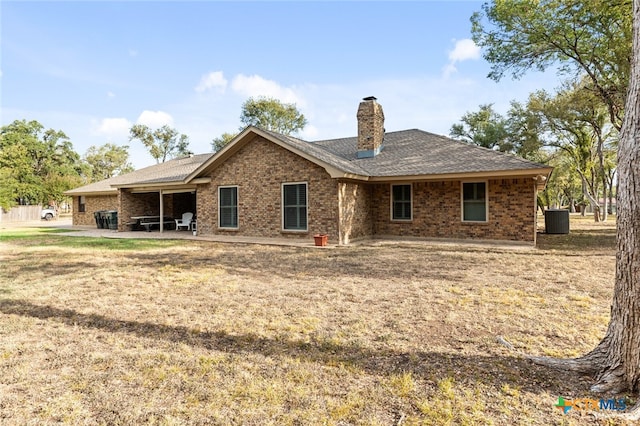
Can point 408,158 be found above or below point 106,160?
below

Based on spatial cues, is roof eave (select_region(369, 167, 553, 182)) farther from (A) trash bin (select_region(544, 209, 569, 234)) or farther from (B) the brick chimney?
(A) trash bin (select_region(544, 209, 569, 234))

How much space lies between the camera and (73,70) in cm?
1226

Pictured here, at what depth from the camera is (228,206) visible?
1450cm

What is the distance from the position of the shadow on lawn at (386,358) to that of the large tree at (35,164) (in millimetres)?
34767

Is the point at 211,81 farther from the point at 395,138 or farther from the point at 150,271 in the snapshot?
the point at 150,271

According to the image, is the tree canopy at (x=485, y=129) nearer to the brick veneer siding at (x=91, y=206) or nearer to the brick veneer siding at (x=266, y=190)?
the brick veneer siding at (x=266, y=190)

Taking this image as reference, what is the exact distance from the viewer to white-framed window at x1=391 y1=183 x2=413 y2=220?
13273mm

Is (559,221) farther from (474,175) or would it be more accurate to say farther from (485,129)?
(485,129)

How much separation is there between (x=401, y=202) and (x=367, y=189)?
1.42m

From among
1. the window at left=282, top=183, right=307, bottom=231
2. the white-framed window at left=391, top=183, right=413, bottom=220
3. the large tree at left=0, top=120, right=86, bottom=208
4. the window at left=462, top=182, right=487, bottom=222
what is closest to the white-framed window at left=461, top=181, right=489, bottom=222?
the window at left=462, top=182, right=487, bottom=222

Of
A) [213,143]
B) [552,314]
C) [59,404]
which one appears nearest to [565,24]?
[552,314]

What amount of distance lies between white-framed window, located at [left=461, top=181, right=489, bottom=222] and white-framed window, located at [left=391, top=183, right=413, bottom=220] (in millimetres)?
1931

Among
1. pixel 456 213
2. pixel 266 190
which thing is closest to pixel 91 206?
pixel 266 190

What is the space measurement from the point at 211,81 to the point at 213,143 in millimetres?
22785
